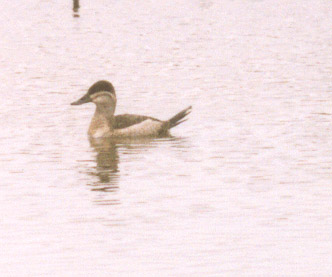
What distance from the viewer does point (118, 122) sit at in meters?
23.9

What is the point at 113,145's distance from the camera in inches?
905

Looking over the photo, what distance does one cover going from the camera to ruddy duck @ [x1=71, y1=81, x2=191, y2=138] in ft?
77.8

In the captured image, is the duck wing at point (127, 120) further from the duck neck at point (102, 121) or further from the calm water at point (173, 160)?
the calm water at point (173, 160)

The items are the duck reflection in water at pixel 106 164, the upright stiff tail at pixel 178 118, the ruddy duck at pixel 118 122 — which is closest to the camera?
the duck reflection in water at pixel 106 164

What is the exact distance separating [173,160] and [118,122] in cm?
350

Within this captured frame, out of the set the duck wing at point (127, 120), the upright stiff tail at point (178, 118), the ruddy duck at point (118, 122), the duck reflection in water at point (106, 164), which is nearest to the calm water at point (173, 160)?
the duck reflection in water at point (106, 164)

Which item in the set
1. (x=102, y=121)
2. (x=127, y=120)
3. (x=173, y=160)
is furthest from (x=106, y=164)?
(x=102, y=121)

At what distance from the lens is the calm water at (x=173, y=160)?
45.6 feet

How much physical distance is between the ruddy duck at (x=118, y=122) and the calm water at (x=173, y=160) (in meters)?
0.33

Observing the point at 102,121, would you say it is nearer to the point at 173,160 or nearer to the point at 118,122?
the point at 118,122

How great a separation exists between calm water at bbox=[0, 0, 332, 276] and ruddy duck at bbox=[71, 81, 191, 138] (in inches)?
12.8

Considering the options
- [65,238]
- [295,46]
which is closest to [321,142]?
[65,238]

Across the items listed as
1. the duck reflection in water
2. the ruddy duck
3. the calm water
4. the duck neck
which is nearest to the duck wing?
the ruddy duck

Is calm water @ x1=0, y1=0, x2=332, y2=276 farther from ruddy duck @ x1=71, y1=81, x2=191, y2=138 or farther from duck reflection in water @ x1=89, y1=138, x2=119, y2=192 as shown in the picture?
ruddy duck @ x1=71, y1=81, x2=191, y2=138
